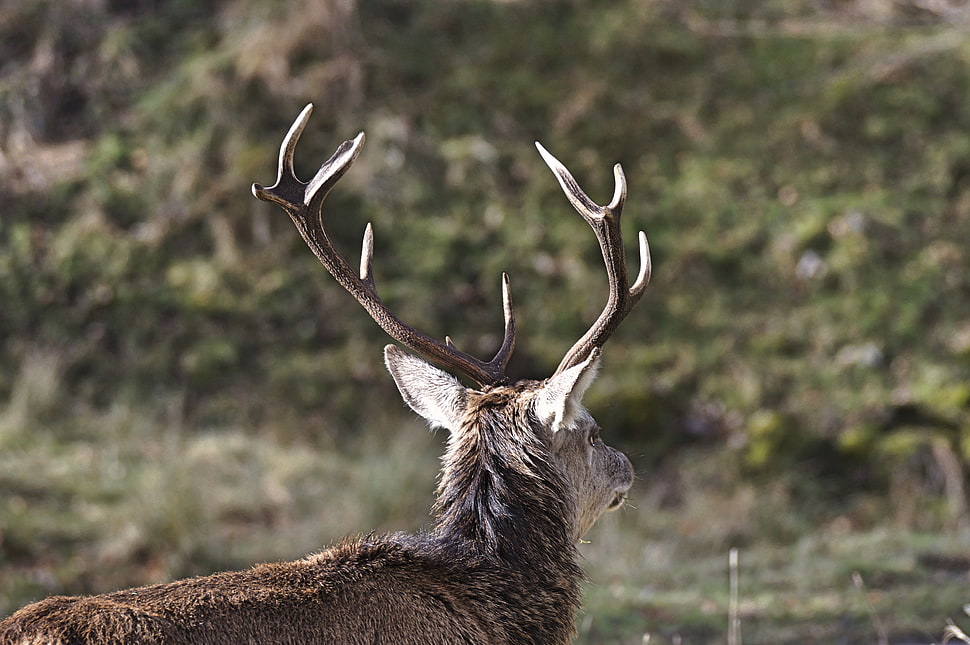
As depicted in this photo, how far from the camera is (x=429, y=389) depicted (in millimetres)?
4547

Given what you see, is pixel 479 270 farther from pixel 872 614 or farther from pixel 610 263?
pixel 610 263

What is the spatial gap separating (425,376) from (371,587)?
116cm

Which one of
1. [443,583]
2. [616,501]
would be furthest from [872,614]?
[443,583]

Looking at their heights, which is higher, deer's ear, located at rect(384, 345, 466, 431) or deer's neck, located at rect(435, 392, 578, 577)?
deer's ear, located at rect(384, 345, 466, 431)

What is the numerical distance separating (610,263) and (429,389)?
0.87 metres

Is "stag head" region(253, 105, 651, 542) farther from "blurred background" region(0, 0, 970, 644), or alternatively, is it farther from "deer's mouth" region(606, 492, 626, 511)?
"blurred background" region(0, 0, 970, 644)

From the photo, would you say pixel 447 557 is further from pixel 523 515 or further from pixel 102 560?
pixel 102 560

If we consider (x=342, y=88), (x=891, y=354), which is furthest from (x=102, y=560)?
(x=891, y=354)

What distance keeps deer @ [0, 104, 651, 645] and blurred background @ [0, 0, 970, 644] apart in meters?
3.25

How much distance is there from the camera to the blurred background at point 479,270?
912 centimetres

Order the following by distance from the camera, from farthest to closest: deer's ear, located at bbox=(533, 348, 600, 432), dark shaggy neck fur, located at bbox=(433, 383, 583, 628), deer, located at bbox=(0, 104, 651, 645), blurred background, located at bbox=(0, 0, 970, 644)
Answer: blurred background, located at bbox=(0, 0, 970, 644)
dark shaggy neck fur, located at bbox=(433, 383, 583, 628)
deer's ear, located at bbox=(533, 348, 600, 432)
deer, located at bbox=(0, 104, 651, 645)

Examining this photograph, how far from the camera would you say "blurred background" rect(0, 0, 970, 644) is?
9.12 metres

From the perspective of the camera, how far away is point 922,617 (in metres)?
6.35

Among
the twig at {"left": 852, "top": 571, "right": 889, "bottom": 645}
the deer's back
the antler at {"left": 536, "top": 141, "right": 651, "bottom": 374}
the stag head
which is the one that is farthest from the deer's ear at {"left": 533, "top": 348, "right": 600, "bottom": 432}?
the twig at {"left": 852, "top": 571, "right": 889, "bottom": 645}
